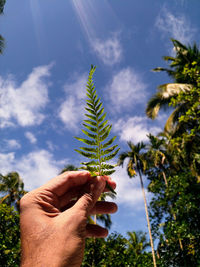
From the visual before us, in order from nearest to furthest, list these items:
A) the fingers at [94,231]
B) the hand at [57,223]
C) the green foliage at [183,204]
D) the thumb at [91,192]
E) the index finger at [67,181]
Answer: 1. the hand at [57,223]
2. the thumb at [91,192]
3. the index finger at [67,181]
4. the fingers at [94,231]
5. the green foliage at [183,204]

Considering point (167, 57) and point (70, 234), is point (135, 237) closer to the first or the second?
point (167, 57)

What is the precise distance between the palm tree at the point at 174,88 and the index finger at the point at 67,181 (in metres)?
10.0

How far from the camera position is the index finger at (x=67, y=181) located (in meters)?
1.36

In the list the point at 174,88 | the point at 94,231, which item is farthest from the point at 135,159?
the point at 94,231

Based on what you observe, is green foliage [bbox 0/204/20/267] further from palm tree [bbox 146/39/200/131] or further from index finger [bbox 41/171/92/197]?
palm tree [bbox 146/39/200/131]

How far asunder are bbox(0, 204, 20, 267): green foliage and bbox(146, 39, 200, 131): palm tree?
1082cm

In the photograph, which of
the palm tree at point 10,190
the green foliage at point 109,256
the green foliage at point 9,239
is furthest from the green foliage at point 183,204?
the palm tree at point 10,190

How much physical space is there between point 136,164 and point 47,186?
17.0 meters

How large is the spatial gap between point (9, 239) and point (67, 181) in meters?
9.55

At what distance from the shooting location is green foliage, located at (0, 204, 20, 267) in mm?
8125

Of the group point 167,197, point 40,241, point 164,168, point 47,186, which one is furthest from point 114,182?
point 164,168

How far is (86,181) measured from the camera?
1.40m

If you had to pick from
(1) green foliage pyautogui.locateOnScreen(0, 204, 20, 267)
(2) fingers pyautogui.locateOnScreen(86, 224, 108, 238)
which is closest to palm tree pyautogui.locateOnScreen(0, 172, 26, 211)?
(1) green foliage pyautogui.locateOnScreen(0, 204, 20, 267)

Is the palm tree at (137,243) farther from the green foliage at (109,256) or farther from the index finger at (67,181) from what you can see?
the index finger at (67,181)
